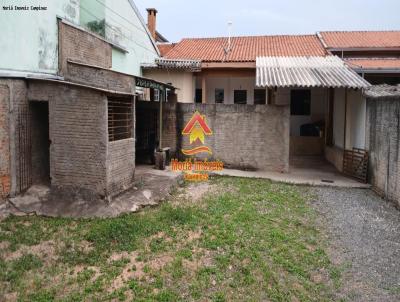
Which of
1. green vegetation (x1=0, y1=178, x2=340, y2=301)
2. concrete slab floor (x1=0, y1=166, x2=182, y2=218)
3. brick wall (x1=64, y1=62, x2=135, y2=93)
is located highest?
brick wall (x1=64, y1=62, x2=135, y2=93)

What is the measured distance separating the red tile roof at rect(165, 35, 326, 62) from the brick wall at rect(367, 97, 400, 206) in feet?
21.6

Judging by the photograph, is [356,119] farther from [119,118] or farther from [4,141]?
[4,141]

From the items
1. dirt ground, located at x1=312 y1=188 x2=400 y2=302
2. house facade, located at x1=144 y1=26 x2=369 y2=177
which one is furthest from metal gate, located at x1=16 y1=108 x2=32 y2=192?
house facade, located at x1=144 y1=26 x2=369 y2=177

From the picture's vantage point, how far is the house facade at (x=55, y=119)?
7.04 meters

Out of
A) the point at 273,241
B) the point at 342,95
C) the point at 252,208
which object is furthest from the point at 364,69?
the point at 273,241

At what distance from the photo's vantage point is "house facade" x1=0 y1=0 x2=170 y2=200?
704 cm

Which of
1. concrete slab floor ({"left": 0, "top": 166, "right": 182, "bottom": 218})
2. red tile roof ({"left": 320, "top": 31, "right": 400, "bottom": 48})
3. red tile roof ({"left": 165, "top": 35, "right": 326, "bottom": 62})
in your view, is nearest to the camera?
concrete slab floor ({"left": 0, "top": 166, "right": 182, "bottom": 218})

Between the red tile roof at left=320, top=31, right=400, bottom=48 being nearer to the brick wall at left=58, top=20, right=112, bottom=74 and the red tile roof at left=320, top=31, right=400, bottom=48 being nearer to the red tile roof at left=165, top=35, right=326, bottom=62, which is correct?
the red tile roof at left=165, top=35, right=326, bottom=62

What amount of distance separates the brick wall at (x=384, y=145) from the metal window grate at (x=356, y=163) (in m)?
0.32

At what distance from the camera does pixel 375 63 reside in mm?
14352

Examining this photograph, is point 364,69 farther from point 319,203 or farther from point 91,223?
point 91,223

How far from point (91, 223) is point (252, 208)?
3.38m

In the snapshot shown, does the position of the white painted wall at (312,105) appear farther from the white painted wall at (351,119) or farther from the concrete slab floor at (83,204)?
the concrete slab floor at (83,204)

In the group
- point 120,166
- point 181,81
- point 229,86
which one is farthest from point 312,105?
point 120,166
